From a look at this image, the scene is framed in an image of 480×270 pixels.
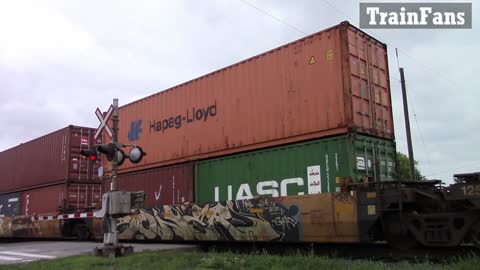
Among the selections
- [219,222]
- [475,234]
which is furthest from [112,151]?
[475,234]

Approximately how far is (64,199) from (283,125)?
10.4 metres

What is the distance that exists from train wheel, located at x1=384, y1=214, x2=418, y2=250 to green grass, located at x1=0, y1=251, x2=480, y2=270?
141cm

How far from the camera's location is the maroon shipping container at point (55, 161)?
17859 millimetres

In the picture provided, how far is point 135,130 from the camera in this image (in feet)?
50.7

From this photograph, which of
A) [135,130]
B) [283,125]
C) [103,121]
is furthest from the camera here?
[135,130]

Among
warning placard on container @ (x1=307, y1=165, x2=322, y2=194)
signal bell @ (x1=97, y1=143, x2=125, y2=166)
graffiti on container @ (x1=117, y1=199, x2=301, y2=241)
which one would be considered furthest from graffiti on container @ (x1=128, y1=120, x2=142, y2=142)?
warning placard on container @ (x1=307, y1=165, x2=322, y2=194)

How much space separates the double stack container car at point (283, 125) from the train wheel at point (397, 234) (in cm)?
110

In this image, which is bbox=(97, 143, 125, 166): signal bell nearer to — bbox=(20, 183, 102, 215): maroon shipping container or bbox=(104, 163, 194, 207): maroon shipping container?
bbox=(104, 163, 194, 207): maroon shipping container

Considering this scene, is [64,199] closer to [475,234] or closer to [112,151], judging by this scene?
[112,151]

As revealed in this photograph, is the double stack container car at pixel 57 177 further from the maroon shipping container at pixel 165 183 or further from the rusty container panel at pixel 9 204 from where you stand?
the maroon shipping container at pixel 165 183

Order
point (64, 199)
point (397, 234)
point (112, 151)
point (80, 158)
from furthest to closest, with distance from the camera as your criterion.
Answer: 1. point (80, 158)
2. point (64, 199)
3. point (112, 151)
4. point (397, 234)

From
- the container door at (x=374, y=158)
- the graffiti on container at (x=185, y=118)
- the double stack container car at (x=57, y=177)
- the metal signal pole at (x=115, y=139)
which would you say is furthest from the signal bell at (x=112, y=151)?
the double stack container car at (x=57, y=177)

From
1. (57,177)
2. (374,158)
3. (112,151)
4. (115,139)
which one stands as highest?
(115,139)

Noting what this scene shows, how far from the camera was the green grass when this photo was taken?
648 cm
